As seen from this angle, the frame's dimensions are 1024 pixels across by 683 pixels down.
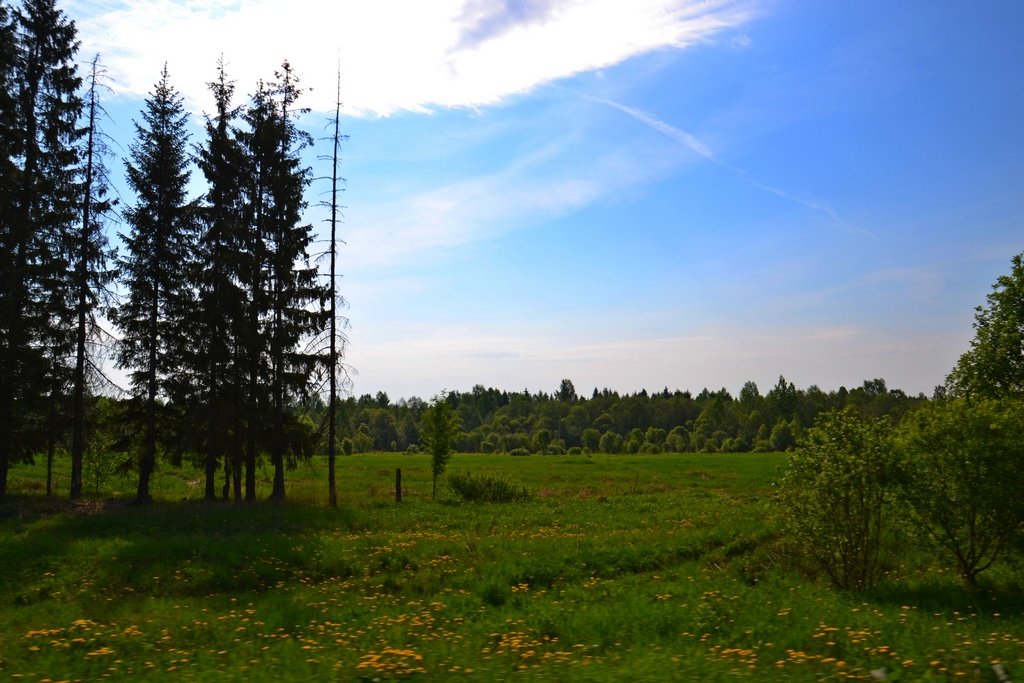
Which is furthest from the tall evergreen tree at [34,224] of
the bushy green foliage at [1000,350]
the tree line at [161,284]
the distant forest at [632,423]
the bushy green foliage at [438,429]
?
the distant forest at [632,423]

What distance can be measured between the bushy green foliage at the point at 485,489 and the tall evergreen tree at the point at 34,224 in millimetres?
16525

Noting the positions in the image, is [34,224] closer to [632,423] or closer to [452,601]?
[452,601]

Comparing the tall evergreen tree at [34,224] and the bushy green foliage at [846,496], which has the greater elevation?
the tall evergreen tree at [34,224]

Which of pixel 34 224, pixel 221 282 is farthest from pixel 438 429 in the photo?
pixel 34 224

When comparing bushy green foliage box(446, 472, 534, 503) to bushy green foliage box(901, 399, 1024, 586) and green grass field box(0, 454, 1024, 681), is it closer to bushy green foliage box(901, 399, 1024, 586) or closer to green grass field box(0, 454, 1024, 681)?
green grass field box(0, 454, 1024, 681)

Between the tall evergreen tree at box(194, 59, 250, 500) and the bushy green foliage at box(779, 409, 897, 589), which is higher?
the tall evergreen tree at box(194, 59, 250, 500)

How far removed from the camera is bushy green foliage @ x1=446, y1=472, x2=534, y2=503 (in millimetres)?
30453

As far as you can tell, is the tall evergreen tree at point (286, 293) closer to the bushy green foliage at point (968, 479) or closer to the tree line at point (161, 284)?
the tree line at point (161, 284)

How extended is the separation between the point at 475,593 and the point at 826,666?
298 inches

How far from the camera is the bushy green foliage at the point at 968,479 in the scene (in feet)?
41.7

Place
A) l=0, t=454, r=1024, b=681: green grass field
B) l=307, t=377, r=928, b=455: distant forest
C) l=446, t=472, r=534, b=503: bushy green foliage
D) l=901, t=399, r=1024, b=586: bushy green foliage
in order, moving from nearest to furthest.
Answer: l=0, t=454, r=1024, b=681: green grass field
l=901, t=399, r=1024, b=586: bushy green foliage
l=446, t=472, r=534, b=503: bushy green foliage
l=307, t=377, r=928, b=455: distant forest

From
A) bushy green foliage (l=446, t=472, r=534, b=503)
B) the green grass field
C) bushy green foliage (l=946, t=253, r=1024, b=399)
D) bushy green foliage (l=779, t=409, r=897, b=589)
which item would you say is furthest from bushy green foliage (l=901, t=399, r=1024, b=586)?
bushy green foliage (l=446, t=472, r=534, b=503)

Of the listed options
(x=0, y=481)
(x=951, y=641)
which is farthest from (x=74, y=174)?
(x=951, y=641)

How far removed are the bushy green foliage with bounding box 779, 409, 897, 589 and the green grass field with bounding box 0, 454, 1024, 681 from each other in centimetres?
71
